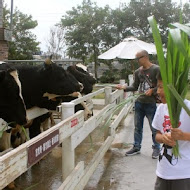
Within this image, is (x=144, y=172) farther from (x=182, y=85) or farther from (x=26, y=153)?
(x=26, y=153)

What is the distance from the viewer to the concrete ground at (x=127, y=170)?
429 cm

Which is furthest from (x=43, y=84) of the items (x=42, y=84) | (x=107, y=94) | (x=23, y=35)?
(x=23, y=35)

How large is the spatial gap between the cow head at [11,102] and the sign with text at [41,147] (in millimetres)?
1523

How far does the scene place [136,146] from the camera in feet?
18.4

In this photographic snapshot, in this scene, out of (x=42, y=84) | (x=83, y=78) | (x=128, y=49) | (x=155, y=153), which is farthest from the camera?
(x=128, y=49)

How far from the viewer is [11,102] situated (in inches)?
157

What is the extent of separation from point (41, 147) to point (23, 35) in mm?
25721

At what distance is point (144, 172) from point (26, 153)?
3.11 metres

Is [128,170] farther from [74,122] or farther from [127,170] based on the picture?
[74,122]

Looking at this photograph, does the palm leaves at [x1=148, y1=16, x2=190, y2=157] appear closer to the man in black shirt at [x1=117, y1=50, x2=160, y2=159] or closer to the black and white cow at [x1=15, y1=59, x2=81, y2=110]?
the man in black shirt at [x1=117, y1=50, x2=160, y2=159]

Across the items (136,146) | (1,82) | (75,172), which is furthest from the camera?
(136,146)

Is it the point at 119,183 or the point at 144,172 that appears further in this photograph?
the point at 144,172

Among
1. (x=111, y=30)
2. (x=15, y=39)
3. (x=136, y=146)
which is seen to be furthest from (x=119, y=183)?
(x=15, y=39)

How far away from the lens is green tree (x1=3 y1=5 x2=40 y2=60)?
25.5 meters
